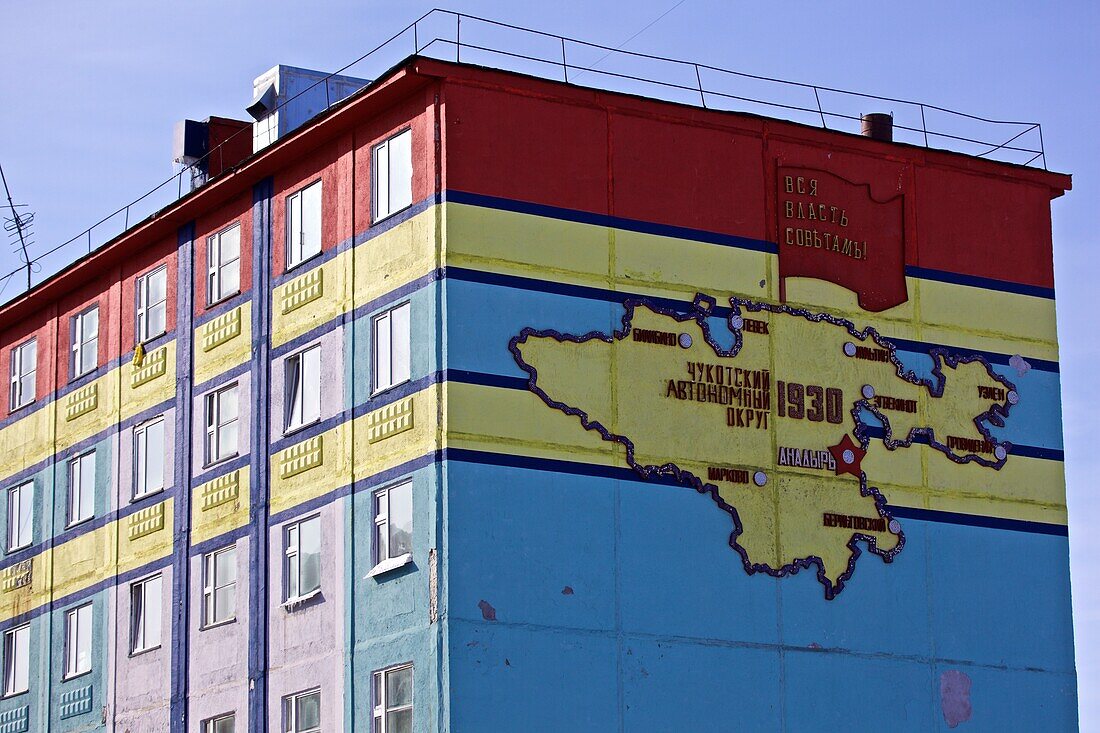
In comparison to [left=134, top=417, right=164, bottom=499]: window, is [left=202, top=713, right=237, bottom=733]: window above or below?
below

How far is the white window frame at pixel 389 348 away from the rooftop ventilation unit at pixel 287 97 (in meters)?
9.42

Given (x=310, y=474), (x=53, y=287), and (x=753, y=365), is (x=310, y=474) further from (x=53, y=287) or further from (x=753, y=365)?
(x=53, y=287)

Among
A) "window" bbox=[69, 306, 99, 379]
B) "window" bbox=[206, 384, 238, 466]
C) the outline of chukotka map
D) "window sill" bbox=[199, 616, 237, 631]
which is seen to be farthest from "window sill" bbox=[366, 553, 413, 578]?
"window" bbox=[69, 306, 99, 379]

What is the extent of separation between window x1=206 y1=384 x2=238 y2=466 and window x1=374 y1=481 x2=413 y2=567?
604 centimetres

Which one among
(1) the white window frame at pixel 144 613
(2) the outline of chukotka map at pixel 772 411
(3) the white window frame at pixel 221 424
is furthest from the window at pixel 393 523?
(1) the white window frame at pixel 144 613

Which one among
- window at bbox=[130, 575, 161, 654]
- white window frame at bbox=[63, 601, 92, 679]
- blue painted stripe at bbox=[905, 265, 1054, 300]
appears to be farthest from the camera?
white window frame at bbox=[63, 601, 92, 679]

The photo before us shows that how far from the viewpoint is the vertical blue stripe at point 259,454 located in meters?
47.2

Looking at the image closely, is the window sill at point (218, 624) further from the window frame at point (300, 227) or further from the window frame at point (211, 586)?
the window frame at point (300, 227)

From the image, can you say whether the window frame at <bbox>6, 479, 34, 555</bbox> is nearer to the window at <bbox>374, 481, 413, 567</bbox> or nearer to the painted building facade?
the painted building facade

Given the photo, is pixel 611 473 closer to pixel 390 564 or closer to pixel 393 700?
pixel 390 564

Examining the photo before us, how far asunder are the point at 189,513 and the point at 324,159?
27.1 ft

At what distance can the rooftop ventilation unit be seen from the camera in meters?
53.7

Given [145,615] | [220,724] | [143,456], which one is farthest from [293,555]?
[143,456]

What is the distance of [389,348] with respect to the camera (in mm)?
45125
